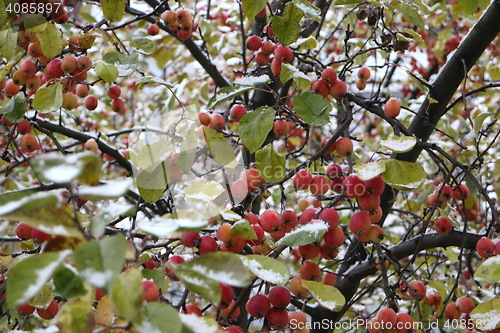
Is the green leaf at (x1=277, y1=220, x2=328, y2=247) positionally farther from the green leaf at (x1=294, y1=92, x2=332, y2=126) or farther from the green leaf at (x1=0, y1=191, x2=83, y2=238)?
the green leaf at (x1=0, y1=191, x2=83, y2=238)

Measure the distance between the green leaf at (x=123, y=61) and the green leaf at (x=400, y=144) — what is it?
2.41ft

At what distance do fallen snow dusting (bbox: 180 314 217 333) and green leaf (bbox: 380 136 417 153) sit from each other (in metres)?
0.57

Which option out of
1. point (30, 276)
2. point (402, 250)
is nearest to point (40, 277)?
point (30, 276)

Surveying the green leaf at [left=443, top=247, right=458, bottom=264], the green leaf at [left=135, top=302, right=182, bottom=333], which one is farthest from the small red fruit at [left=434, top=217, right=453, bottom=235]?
the green leaf at [left=135, top=302, right=182, bottom=333]

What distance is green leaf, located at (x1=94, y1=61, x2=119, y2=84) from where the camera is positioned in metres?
1.30

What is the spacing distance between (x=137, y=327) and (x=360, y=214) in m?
0.72

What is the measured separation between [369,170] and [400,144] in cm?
10

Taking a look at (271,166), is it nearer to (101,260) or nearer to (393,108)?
(393,108)

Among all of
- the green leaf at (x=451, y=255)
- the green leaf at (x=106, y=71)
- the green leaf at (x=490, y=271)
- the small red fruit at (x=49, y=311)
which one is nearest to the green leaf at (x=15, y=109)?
the green leaf at (x=106, y=71)

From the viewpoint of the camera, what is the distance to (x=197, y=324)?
757 millimetres

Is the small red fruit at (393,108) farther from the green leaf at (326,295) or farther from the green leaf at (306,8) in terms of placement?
the green leaf at (326,295)

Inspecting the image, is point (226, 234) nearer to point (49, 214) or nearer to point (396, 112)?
point (49, 214)

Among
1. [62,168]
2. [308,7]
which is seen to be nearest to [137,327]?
[62,168]

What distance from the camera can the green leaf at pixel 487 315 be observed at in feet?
3.59
